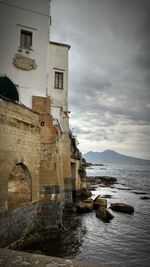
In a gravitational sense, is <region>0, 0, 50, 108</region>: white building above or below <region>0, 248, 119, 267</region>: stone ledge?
above

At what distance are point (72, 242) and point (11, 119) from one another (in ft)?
23.6

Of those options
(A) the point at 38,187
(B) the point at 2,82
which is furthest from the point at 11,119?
(B) the point at 2,82

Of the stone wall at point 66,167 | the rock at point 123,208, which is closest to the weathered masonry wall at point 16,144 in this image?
the stone wall at point 66,167

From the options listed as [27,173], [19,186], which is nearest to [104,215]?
[27,173]

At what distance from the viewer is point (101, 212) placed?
1780cm

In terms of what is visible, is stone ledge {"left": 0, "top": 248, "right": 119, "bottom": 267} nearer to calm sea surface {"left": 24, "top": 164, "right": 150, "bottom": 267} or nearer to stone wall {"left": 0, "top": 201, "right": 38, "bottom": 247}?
stone wall {"left": 0, "top": 201, "right": 38, "bottom": 247}

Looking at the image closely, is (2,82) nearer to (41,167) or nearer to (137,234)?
(41,167)

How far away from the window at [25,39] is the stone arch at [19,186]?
901 centimetres

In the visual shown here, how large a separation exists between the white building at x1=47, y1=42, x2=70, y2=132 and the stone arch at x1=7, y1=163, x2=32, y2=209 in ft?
29.2

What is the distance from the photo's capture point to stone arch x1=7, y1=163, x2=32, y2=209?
33.8 ft

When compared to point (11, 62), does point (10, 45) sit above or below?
above

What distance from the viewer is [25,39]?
626 inches

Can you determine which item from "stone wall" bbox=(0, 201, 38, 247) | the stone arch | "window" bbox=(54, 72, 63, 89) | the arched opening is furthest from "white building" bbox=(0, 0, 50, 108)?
"stone wall" bbox=(0, 201, 38, 247)

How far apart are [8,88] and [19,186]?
6.76m
